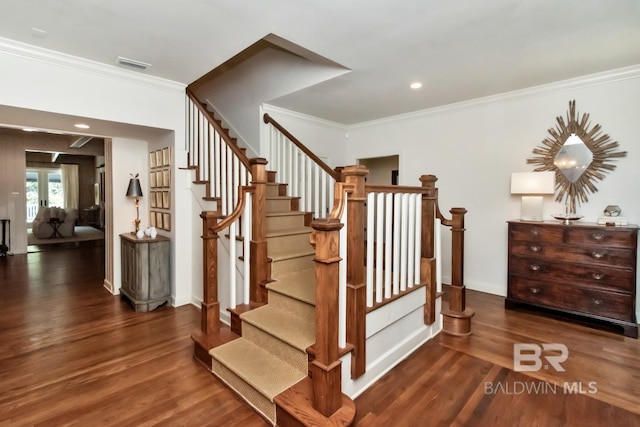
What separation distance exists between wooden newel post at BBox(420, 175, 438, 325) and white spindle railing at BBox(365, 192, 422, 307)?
0.25ft

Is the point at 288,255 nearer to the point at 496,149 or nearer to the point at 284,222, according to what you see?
the point at 284,222

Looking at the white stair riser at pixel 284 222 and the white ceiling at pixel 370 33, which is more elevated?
the white ceiling at pixel 370 33

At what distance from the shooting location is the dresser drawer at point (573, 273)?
2.99 metres

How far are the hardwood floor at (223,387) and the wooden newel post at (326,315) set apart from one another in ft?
1.12

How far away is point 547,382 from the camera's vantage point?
7.31 feet

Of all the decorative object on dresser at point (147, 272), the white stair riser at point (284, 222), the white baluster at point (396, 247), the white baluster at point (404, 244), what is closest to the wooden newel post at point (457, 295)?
the white baluster at point (404, 244)

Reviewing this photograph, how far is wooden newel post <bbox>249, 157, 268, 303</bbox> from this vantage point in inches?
109

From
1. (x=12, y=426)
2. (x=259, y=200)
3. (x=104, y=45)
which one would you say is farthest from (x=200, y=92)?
(x=12, y=426)

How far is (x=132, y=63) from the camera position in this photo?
305cm

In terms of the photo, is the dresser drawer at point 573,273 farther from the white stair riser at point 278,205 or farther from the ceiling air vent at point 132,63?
the ceiling air vent at point 132,63

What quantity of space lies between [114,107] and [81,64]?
0.43 m

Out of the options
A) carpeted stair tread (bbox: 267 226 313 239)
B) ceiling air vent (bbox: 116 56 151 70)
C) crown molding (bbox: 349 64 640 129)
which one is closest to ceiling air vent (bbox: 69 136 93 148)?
ceiling air vent (bbox: 116 56 151 70)

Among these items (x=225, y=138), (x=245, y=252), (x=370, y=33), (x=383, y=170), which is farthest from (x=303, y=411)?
(x=383, y=170)

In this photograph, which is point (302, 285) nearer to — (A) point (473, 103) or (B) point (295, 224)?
(B) point (295, 224)
